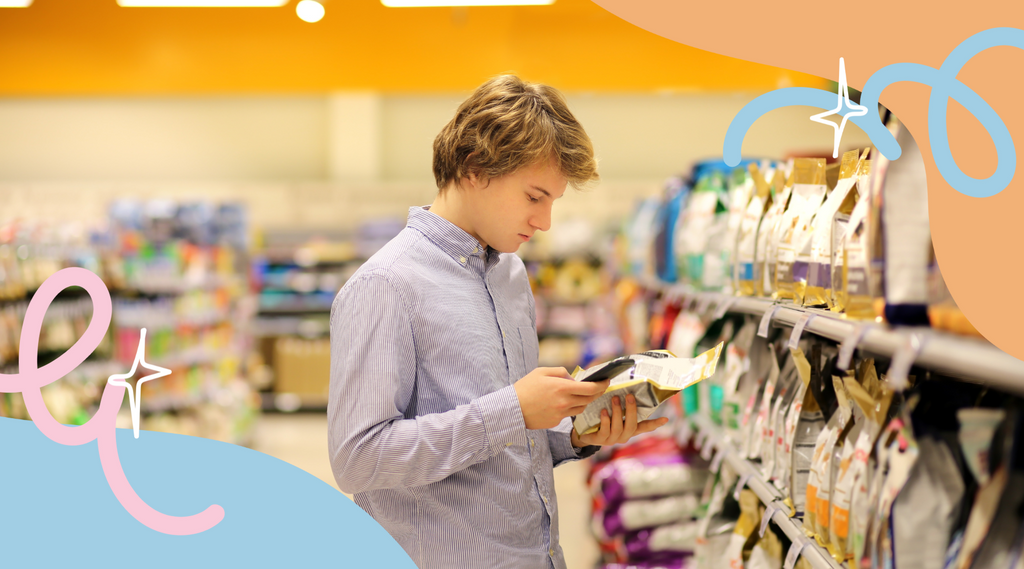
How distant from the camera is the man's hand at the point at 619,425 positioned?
1.76 meters

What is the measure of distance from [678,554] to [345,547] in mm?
1957

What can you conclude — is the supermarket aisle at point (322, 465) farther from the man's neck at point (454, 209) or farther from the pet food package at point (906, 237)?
the pet food package at point (906, 237)

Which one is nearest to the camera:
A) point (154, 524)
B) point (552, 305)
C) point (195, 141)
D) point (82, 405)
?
point (154, 524)

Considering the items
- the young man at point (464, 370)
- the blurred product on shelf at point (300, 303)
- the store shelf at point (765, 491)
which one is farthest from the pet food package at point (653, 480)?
the blurred product on shelf at point (300, 303)

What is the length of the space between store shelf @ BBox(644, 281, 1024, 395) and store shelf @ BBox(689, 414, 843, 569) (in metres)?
0.49

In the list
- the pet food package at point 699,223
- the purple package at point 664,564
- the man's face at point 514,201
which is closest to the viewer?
the man's face at point 514,201

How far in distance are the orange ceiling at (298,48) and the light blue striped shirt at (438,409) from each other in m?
5.12

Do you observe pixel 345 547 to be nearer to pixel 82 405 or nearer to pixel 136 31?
pixel 82 405

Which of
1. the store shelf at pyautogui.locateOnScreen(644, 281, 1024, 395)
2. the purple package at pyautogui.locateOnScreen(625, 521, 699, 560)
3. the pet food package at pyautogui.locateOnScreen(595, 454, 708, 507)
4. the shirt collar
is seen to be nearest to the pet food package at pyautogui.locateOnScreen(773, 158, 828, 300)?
the store shelf at pyautogui.locateOnScreen(644, 281, 1024, 395)

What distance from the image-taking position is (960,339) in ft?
3.69

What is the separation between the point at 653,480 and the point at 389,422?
218cm

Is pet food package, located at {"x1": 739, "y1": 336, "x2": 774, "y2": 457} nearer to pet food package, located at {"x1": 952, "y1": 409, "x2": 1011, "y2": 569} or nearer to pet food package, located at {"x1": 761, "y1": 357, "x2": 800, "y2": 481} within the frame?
pet food package, located at {"x1": 761, "y1": 357, "x2": 800, "y2": 481}

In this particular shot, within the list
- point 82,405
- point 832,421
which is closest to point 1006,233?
point 832,421

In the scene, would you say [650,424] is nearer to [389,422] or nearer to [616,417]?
[616,417]
